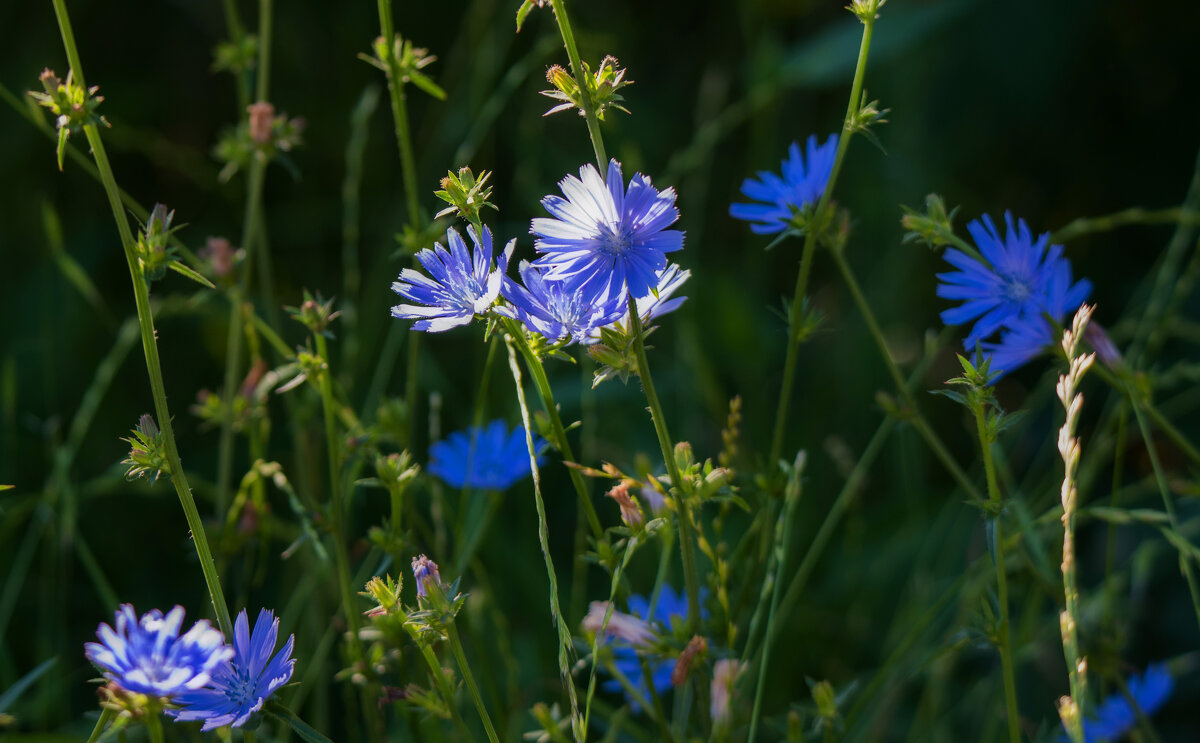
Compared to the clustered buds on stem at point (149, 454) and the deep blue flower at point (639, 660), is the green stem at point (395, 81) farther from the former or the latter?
the deep blue flower at point (639, 660)

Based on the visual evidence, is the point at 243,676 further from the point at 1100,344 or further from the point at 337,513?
the point at 1100,344

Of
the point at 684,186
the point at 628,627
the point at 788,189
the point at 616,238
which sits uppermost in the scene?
the point at 684,186

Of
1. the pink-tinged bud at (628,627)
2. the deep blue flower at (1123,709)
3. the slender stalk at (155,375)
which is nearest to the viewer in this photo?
the slender stalk at (155,375)

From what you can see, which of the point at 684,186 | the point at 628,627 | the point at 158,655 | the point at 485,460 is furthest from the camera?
the point at 684,186

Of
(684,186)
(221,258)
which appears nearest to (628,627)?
(221,258)

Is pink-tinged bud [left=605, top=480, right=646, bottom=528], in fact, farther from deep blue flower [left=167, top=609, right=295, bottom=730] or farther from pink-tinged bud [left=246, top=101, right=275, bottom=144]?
pink-tinged bud [left=246, top=101, right=275, bottom=144]

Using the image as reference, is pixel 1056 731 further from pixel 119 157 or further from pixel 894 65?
pixel 119 157

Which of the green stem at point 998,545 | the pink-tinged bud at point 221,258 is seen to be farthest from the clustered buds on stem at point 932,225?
the pink-tinged bud at point 221,258
